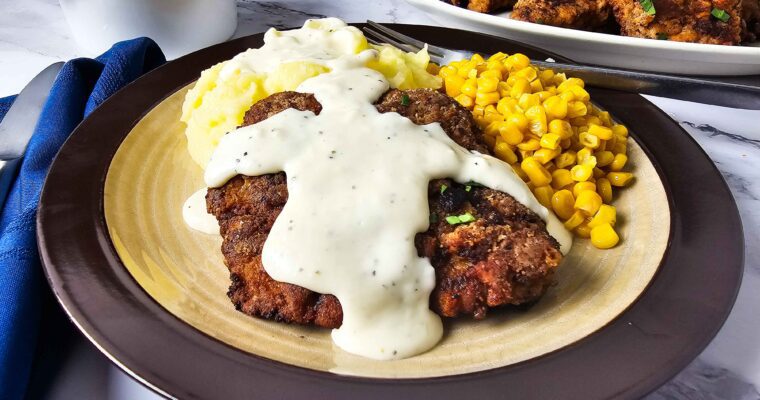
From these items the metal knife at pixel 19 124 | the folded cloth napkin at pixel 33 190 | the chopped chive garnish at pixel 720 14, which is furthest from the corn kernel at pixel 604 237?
the metal knife at pixel 19 124

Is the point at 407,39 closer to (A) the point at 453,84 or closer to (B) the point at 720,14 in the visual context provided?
(A) the point at 453,84

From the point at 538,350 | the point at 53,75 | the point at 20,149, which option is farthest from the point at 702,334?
the point at 53,75

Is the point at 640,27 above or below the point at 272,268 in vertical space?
above

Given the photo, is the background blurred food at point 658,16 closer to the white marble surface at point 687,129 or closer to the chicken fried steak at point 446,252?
the white marble surface at point 687,129

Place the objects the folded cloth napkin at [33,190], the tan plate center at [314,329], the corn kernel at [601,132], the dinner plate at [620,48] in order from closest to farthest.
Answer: the tan plate center at [314,329] < the folded cloth napkin at [33,190] < the corn kernel at [601,132] < the dinner plate at [620,48]

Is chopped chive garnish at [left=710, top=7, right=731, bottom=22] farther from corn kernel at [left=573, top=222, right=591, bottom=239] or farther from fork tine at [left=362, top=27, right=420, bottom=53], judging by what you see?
corn kernel at [left=573, top=222, right=591, bottom=239]

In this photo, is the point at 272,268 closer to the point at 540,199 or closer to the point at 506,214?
the point at 506,214
